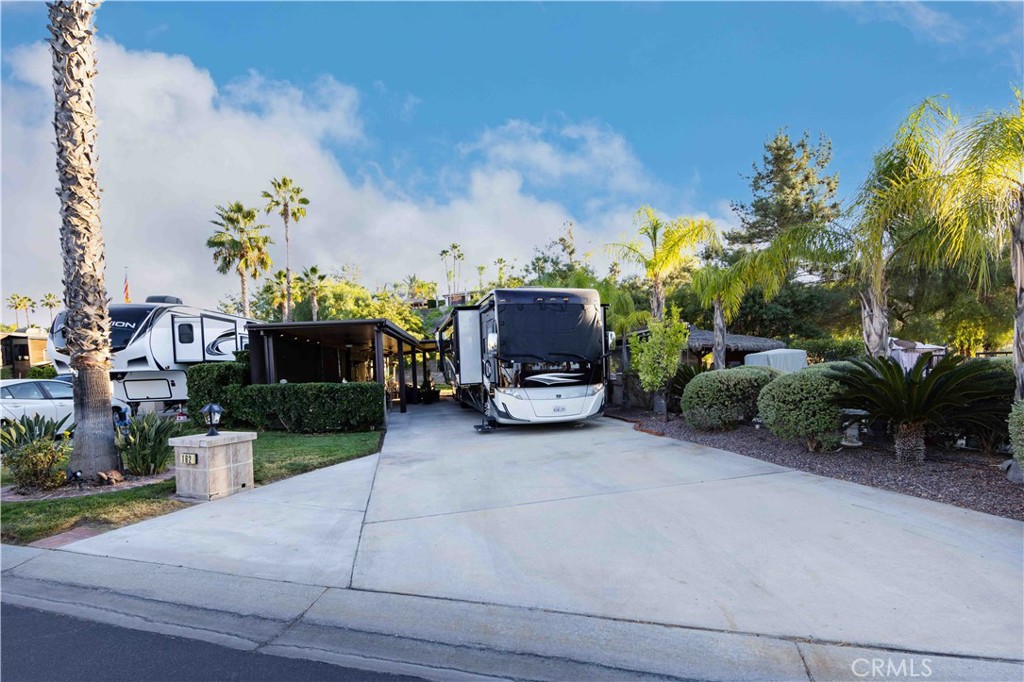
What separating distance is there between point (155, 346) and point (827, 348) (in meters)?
27.2

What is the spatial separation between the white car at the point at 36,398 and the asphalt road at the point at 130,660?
10213 millimetres

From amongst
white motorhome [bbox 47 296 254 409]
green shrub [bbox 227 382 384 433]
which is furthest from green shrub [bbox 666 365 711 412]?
white motorhome [bbox 47 296 254 409]

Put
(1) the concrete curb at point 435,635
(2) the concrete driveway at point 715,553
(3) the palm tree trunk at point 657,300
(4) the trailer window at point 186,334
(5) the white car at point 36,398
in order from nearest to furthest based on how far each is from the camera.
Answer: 1. (1) the concrete curb at point 435,635
2. (2) the concrete driveway at point 715,553
3. (5) the white car at point 36,398
4. (4) the trailer window at point 186,334
5. (3) the palm tree trunk at point 657,300

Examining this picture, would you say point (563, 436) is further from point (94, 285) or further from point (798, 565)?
point (94, 285)

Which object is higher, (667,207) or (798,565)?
(667,207)

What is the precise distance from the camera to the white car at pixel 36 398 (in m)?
11.5

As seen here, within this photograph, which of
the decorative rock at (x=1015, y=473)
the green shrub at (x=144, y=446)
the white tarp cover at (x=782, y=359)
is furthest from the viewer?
the white tarp cover at (x=782, y=359)

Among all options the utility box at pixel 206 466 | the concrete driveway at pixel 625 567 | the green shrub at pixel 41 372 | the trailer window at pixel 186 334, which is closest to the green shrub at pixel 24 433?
the utility box at pixel 206 466

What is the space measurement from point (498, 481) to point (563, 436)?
4125mm

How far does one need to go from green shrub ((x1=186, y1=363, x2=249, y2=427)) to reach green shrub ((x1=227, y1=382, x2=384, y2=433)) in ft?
1.83

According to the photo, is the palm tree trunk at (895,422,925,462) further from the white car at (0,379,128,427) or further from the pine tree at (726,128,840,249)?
the pine tree at (726,128,840,249)

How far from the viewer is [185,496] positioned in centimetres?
654

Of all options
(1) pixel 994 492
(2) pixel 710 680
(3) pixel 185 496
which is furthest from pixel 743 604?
(3) pixel 185 496

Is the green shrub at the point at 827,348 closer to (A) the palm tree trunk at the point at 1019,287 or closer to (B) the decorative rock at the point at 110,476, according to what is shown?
(A) the palm tree trunk at the point at 1019,287
